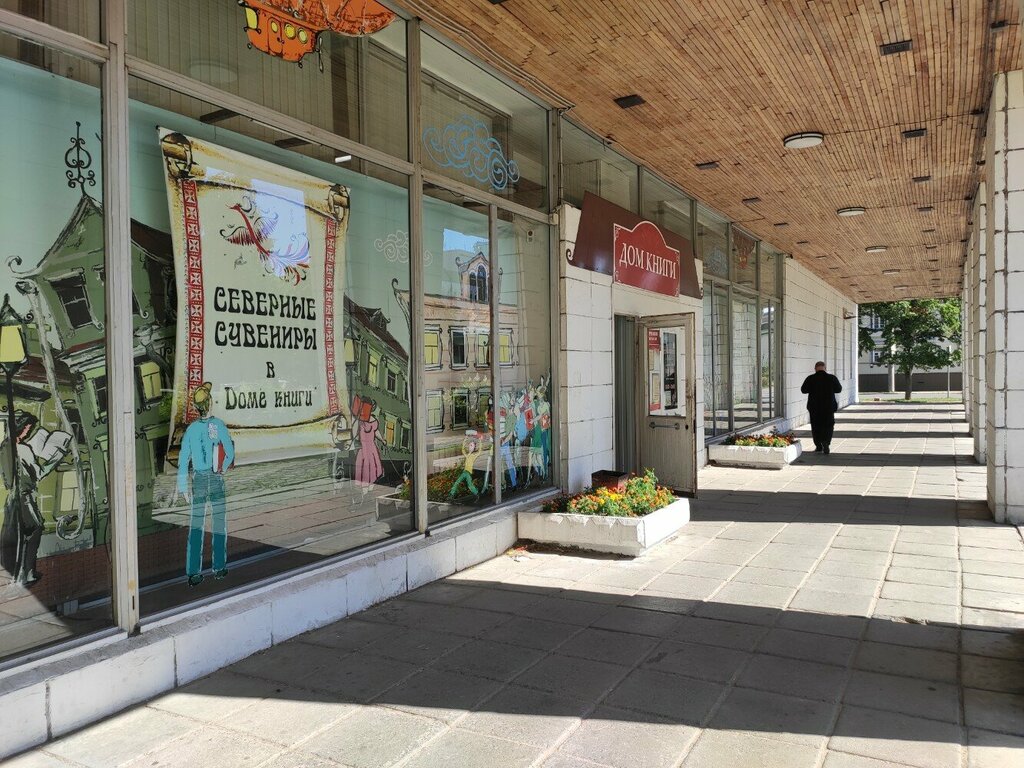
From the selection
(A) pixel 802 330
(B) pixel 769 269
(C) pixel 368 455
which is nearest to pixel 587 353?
(C) pixel 368 455

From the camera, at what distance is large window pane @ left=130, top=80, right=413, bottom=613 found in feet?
11.5

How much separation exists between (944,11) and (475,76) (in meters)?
3.29

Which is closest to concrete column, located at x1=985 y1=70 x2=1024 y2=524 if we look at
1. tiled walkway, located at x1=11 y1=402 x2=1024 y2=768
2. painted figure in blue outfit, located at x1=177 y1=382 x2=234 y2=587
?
tiled walkway, located at x1=11 y1=402 x2=1024 y2=768

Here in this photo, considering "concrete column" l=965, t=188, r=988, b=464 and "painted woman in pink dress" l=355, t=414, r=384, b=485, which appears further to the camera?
"concrete column" l=965, t=188, r=988, b=464

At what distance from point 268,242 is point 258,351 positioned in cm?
60

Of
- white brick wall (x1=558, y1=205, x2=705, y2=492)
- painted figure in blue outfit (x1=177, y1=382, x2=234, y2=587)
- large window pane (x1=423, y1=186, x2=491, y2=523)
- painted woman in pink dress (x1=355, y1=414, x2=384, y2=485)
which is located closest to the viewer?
painted figure in blue outfit (x1=177, y1=382, x2=234, y2=587)

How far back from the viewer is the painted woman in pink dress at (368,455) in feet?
15.1

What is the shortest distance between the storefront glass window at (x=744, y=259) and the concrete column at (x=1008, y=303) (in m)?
5.41

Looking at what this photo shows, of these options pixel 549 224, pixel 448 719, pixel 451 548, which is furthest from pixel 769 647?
pixel 549 224

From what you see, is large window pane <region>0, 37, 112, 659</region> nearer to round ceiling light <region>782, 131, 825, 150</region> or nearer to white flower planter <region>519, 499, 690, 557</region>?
white flower planter <region>519, 499, 690, 557</region>

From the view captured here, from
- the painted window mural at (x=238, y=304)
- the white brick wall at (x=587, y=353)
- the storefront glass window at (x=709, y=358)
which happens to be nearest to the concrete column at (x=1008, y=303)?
the white brick wall at (x=587, y=353)

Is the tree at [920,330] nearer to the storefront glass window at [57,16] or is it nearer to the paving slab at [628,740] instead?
the paving slab at [628,740]

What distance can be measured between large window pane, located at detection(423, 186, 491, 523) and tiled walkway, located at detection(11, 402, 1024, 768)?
0.69m

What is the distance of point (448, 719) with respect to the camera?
9.82ft
